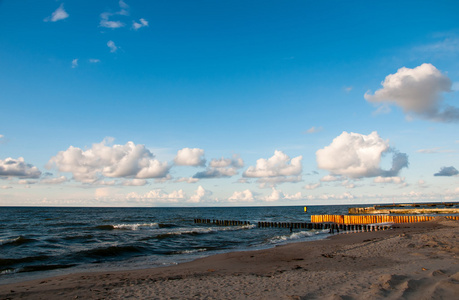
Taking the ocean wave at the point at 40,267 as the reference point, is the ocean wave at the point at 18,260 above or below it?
below

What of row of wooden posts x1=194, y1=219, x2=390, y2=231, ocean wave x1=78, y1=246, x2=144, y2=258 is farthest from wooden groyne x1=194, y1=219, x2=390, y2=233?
ocean wave x1=78, y1=246, x2=144, y2=258

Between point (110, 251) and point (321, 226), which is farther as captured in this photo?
point (321, 226)

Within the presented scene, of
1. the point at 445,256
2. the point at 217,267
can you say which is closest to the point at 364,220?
the point at 445,256

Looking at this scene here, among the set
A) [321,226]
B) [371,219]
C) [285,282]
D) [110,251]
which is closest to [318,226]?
[321,226]

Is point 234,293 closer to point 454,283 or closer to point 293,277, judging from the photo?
point 293,277

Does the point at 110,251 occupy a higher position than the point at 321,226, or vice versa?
the point at 110,251

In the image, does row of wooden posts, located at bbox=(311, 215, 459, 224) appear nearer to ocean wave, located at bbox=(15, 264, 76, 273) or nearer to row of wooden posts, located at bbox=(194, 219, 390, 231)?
row of wooden posts, located at bbox=(194, 219, 390, 231)

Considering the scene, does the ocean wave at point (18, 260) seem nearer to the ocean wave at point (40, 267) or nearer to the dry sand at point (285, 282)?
the ocean wave at point (40, 267)

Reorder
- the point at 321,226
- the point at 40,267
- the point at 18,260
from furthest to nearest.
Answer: the point at 321,226, the point at 18,260, the point at 40,267

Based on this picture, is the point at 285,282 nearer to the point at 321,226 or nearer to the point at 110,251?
the point at 110,251

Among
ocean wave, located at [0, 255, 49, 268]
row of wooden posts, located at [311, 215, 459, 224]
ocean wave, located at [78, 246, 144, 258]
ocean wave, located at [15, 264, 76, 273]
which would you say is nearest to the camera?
ocean wave, located at [15, 264, 76, 273]

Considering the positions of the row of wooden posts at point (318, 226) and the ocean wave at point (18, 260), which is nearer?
the ocean wave at point (18, 260)

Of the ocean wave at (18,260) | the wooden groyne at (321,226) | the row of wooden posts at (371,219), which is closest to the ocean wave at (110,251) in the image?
the ocean wave at (18,260)

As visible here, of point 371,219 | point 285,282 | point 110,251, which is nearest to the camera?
point 285,282
